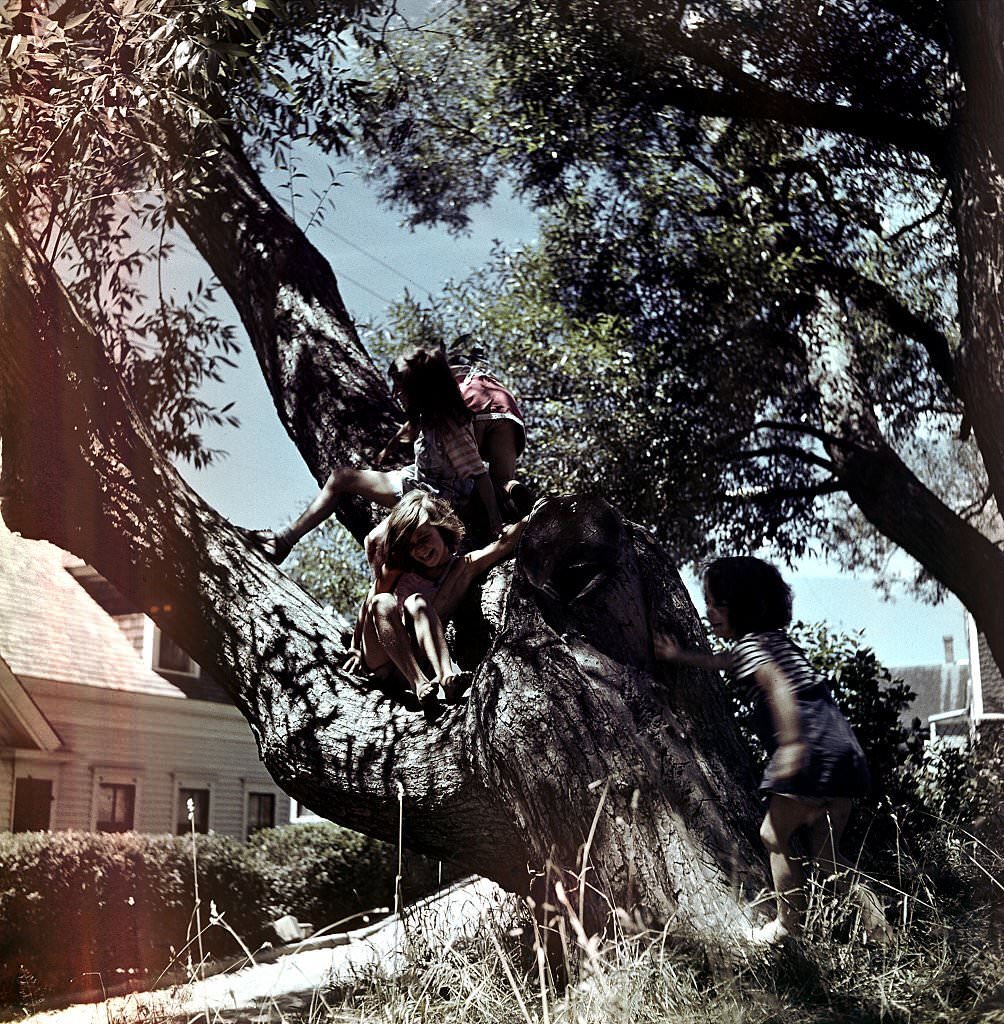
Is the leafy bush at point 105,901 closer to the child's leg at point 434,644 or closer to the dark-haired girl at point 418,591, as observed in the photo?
the dark-haired girl at point 418,591

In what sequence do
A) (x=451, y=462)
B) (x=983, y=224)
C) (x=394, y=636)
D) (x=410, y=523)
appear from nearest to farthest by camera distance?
(x=394, y=636), (x=410, y=523), (x=451, y=462), (x=983, y=224)

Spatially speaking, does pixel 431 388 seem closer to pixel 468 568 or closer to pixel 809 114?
pixel 468 568

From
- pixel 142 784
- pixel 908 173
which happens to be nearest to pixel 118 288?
pixel 908 173

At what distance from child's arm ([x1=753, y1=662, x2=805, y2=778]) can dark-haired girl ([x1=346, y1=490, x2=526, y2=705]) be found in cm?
133

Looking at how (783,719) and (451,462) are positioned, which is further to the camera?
(451,462)

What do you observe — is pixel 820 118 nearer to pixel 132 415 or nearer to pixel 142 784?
pixel 132 415

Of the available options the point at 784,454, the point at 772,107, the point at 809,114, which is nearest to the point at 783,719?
the point at 809,114

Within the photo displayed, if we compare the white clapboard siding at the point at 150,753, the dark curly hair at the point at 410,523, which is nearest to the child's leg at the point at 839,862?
the dark curly hair at the point at 410,523

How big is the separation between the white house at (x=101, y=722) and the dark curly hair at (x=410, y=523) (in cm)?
973

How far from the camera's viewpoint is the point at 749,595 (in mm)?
4992

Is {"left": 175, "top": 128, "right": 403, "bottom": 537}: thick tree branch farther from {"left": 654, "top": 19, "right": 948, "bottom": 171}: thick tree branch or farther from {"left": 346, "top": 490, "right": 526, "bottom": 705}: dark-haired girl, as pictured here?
{"left": 654, "top": 19, "right": 948, "bottom": 171}: thick tree branch

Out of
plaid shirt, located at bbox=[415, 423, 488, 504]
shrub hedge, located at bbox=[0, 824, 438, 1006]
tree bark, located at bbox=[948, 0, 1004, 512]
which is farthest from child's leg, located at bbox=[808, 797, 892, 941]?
shrub hedge, located at bbox=[0, 824, 438, 1006]

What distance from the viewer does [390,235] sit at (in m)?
14.4

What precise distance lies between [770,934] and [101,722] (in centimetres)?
1433
